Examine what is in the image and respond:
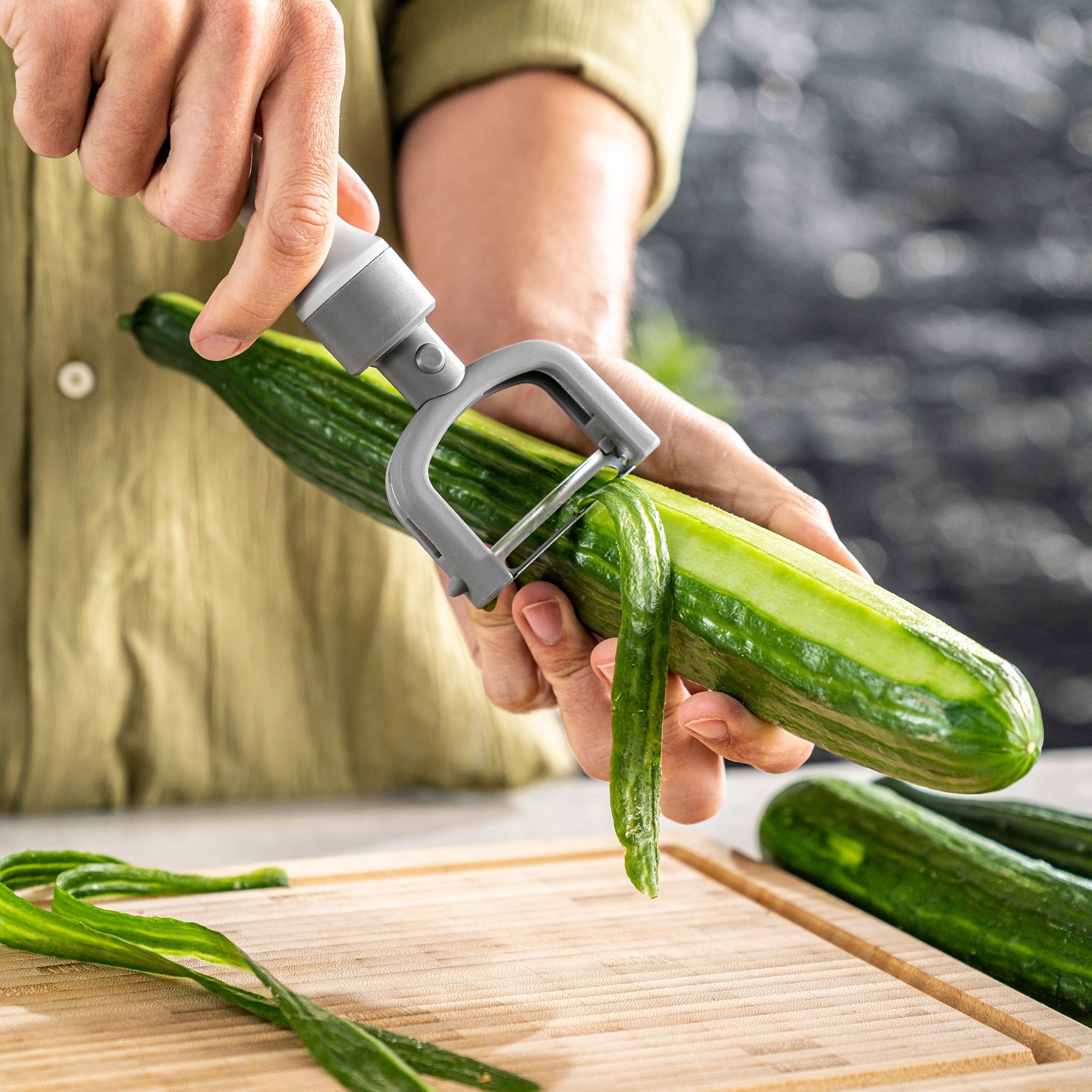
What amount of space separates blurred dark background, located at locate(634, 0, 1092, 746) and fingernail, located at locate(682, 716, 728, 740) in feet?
19.9

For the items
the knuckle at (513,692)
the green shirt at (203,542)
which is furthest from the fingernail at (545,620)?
the green shirt at (203,542)

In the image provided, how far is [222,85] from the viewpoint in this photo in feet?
3.53

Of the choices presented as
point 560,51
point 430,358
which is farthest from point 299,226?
point 560,51

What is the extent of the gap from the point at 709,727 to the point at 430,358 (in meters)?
0.47

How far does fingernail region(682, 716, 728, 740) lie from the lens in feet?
4.00

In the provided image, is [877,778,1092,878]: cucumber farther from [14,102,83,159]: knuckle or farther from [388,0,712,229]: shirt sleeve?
[14,102,83,159]: knuckle

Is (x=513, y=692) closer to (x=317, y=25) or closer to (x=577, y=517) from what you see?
(x=577, y=517)

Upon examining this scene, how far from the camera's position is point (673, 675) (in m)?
1.38

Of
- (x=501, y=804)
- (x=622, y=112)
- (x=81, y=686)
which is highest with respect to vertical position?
(x=622, y=112)

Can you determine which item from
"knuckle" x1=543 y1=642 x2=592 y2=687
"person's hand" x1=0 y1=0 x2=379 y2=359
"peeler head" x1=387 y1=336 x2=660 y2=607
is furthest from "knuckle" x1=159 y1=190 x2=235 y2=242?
"knuckle" x1=543 y1=642 x2=592 y2=687

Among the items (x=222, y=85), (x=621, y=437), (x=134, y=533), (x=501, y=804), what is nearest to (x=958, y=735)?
(x=621, y=437)

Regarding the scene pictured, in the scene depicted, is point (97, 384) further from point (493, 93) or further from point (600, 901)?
point (600, 901)

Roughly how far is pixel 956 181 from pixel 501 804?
632cm

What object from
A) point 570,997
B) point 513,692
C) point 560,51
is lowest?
point 570,997
